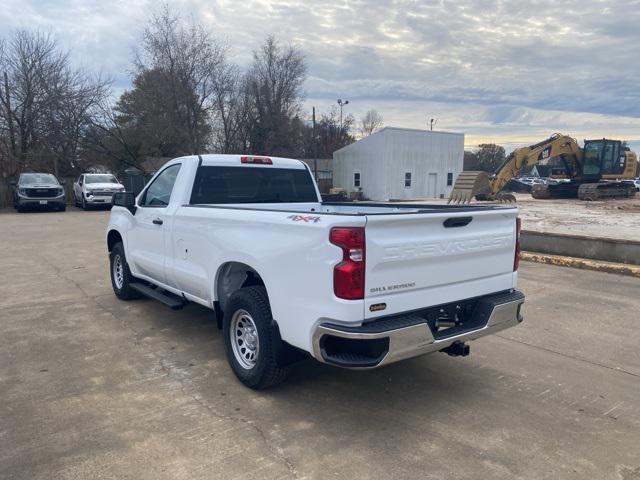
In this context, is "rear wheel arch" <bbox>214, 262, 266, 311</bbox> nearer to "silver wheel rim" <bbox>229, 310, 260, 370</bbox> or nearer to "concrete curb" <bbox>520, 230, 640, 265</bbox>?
"silver wheel rim" <bbox>229, 310, 260, 370</bbox>

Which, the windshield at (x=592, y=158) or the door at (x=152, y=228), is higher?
the windshield at (x=592, y=158)

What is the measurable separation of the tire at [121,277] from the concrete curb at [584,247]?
8224 millimetres

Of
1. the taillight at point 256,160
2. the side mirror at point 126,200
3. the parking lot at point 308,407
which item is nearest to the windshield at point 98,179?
the parking lot at point 308,407

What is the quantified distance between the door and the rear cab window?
43 cm

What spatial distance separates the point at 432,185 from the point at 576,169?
10637 millimetres

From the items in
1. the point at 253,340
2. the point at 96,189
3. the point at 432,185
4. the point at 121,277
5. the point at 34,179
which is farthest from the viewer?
the point at 432,185

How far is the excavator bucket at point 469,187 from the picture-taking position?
24453mm

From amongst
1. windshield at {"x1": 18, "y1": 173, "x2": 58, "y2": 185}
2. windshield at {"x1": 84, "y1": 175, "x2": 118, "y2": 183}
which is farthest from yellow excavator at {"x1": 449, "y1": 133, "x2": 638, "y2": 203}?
windshield at {"x1": 18, "y1": 173, "x2": 58, "y2": 185}

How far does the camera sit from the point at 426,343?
3389 millimetres

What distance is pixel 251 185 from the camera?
553 centimetres

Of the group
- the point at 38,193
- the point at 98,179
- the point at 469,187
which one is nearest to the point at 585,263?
the point at 469,187

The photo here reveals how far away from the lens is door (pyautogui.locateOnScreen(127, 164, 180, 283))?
5.46m

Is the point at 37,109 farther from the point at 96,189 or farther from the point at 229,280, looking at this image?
the point at 229,280

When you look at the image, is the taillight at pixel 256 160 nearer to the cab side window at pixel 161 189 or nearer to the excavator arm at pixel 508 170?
the cab side window at pixel 161 189
